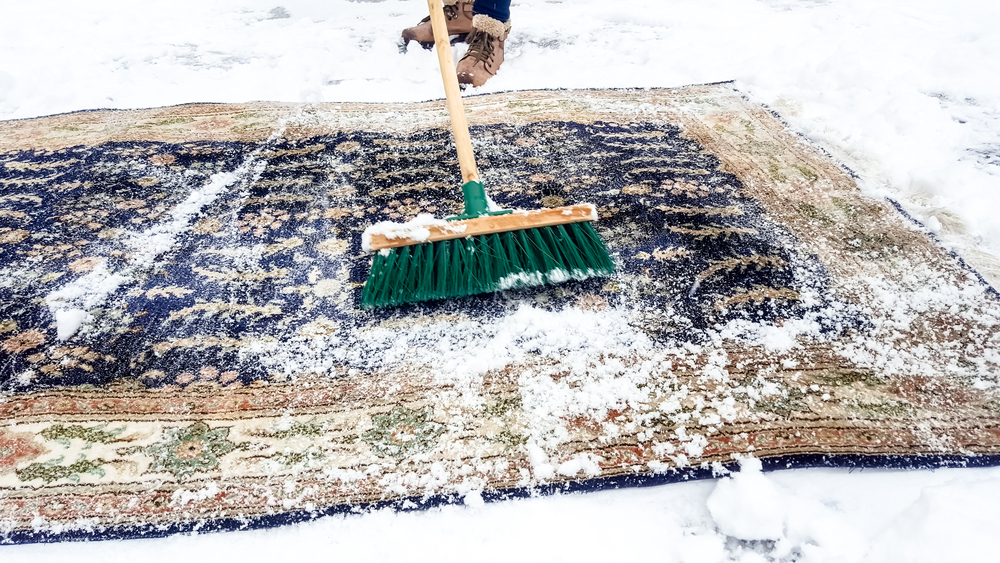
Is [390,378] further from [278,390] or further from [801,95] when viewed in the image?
[801,95]

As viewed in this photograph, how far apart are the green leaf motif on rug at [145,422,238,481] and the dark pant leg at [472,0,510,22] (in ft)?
Answer: 7.17

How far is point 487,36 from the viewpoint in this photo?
238 centimetres

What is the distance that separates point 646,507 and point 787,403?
0.35 m

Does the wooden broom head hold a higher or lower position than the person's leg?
lower

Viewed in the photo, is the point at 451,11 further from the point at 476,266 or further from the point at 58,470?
the point at 58,470

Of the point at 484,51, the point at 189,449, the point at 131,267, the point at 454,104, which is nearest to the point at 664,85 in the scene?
the point at 484,51

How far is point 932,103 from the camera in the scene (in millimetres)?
1896

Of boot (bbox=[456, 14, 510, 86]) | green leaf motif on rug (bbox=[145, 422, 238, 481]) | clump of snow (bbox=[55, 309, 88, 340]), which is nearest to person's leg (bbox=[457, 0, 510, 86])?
boot (bbox=[456, 14, 510, 86])

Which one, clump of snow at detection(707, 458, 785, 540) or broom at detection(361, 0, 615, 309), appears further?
broom at detection(361, 0, 615, 309)

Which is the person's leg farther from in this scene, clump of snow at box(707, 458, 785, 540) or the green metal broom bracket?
clump of snow at box(707, 458, 785, 540)

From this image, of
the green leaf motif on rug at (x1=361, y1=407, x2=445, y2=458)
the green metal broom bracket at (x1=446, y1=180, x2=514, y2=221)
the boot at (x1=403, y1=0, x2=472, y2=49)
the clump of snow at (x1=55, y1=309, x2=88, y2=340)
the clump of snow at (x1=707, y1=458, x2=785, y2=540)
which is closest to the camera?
the clump of snow at (x1=707, y1=458, x2=785, y2=540)

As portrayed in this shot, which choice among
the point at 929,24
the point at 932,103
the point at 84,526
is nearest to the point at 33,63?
the point at 84,526

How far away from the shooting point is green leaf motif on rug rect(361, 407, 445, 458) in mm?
879

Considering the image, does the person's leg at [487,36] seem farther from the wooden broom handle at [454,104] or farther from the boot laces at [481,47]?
the wooden broom handle at [454,104]
